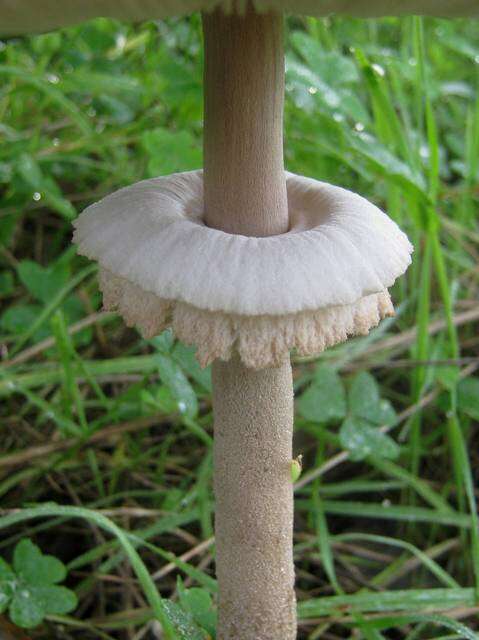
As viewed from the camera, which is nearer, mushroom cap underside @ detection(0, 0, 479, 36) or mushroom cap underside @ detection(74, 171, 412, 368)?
mushroom cap underside @ detection(0, 0, 479, 36)

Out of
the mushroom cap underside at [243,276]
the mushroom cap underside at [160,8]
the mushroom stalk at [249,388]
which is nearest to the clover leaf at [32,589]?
the mushroom stalk at [249,388]

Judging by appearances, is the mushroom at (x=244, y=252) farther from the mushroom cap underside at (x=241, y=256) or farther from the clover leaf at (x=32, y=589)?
the clover leaf at (x=32, y=589)

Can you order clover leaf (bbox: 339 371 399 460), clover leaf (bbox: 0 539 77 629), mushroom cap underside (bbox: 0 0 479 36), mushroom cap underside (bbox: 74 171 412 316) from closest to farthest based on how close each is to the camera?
mushroom cap underside (bbox: 0 0 479 36), mushroom cap underside (bbox: 74 171 412 316), clover leaf (bbox: 0 539 77 629), clover leaf (bbox: 339 371 399 460)

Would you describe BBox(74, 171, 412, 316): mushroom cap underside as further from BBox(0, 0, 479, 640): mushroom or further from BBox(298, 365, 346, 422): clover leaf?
BBox(298, 365, 346, 422): clover leaf

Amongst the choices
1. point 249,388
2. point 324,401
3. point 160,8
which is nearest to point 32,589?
point 249,388

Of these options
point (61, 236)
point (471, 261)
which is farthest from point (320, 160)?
point (61, 236)

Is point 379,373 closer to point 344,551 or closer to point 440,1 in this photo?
point 344,551

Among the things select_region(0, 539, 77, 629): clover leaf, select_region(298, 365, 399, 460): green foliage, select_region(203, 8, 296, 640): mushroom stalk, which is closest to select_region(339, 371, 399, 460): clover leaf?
select_region(298, 365, 399, 460): green foliage
